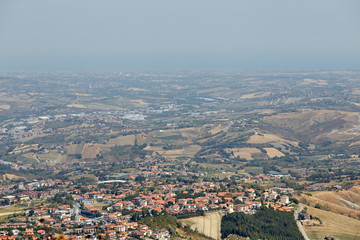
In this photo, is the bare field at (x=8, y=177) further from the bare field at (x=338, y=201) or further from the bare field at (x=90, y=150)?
the bare field at (x=338, y=201)

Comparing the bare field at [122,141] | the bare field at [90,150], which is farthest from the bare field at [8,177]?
the bare field at [122,141]

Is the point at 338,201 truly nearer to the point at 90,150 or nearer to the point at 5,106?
the point at 90,150

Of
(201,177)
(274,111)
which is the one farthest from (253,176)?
(274,111)

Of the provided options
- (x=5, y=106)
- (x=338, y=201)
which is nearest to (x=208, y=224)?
(x=338, y=201)

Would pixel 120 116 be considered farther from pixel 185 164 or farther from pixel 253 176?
pixel 253 176

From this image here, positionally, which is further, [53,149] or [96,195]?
[53,149]

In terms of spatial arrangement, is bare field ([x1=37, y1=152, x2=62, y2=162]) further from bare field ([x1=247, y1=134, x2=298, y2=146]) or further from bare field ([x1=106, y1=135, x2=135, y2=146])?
bare field ([x1=247, y1=134, x2=298, y2=146])
